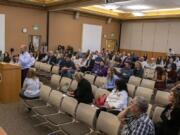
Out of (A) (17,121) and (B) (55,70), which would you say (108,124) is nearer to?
(A) (17,121)

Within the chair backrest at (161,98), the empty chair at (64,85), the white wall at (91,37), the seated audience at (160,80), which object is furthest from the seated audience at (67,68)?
the white wall at (91,37)

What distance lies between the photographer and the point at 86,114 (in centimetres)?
381

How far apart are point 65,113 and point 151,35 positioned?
13519mm

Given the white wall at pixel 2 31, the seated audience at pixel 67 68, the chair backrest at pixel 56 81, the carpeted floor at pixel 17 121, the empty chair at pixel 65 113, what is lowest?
the carpeted floor at pixel 17 121

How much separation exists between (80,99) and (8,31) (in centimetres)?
867

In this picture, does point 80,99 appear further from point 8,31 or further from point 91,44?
point 91,44

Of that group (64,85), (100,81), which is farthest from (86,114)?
(100,81)

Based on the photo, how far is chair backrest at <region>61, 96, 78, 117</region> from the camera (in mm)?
4133

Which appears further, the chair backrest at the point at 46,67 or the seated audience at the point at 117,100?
the chair backrest at the point at 46,67

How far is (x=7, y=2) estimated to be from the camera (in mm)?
11523

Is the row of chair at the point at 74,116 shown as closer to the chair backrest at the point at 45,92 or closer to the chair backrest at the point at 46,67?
the chair backrest at the point at 45,92

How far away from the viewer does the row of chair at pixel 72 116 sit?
3445mm

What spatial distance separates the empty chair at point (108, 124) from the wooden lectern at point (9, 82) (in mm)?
3336

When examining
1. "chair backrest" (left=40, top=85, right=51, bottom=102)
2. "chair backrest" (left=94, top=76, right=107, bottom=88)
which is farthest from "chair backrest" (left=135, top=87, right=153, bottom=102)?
"chair backrest" (left=40, top=85, right=51, bottom=102)
